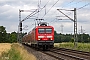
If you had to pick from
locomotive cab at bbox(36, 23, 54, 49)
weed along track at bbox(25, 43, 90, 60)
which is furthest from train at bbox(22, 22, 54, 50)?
weed along track at bbox(25, 43, 90, 60)

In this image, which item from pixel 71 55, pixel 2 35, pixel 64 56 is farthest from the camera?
pixel 2 35

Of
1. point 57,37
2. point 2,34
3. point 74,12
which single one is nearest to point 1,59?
point 74,12

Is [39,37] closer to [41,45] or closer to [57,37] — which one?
[41,45]

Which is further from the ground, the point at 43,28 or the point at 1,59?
the point at 43,28

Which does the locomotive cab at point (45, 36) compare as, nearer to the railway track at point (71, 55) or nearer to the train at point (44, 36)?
the train at point (44, 36)

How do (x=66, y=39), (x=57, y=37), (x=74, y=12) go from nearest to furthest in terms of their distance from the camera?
1. (x=74, y=12)
2. (x=57, y=37)
3. (x=66, y=39)

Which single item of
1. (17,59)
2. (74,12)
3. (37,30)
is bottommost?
(17,59)

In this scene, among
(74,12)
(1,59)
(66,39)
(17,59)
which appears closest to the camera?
(1,59)

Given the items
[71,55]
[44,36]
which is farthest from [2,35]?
[71,55]

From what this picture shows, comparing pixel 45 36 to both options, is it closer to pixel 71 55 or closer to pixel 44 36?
pixel 44 36

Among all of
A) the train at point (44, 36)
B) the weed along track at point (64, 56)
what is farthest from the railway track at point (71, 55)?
the train at point (44, 36)

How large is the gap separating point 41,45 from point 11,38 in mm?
97935

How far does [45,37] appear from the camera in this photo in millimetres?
33562

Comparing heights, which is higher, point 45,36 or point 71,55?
point 45,36
